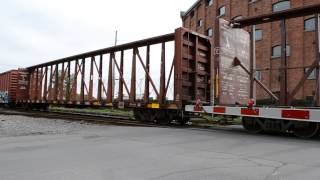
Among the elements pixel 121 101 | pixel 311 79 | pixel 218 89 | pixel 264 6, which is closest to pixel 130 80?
pixel 121 101

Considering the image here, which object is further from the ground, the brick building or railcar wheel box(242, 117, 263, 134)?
the brick building

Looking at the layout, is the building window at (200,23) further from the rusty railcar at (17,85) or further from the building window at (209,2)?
the rusty railcar at (17,85)

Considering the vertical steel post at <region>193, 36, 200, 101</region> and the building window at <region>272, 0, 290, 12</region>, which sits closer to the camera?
the vertical steel post at <region>193, 36, 200, 101</region>

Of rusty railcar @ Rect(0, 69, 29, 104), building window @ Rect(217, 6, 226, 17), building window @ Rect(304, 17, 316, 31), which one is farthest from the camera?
building window @ Rect(217, 6, 226, 17)

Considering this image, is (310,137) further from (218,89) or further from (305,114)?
(218,89)

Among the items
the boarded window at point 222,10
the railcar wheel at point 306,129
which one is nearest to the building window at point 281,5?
the boarded window at point 222,10

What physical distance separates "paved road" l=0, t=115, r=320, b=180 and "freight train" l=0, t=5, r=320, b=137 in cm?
195

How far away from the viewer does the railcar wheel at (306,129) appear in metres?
9.74

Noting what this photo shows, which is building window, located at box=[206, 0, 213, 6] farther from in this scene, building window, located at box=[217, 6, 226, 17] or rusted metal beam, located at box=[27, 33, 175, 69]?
rusted metal beam, located at box=[27, 33, 175, 69]

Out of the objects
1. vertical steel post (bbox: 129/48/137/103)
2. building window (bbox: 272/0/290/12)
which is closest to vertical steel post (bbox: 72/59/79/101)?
vertical steel post (bbox: 129/48/137/103)

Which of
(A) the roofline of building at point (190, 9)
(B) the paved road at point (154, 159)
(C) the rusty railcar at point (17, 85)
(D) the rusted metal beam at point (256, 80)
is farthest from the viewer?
(A) the roofline of building at point (190, 9)

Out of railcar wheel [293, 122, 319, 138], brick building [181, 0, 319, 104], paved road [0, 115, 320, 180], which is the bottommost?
paved road [0, 115, 320, 180]

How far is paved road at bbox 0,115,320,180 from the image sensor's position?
509cm

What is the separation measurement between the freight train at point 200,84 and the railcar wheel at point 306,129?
0.08ft
